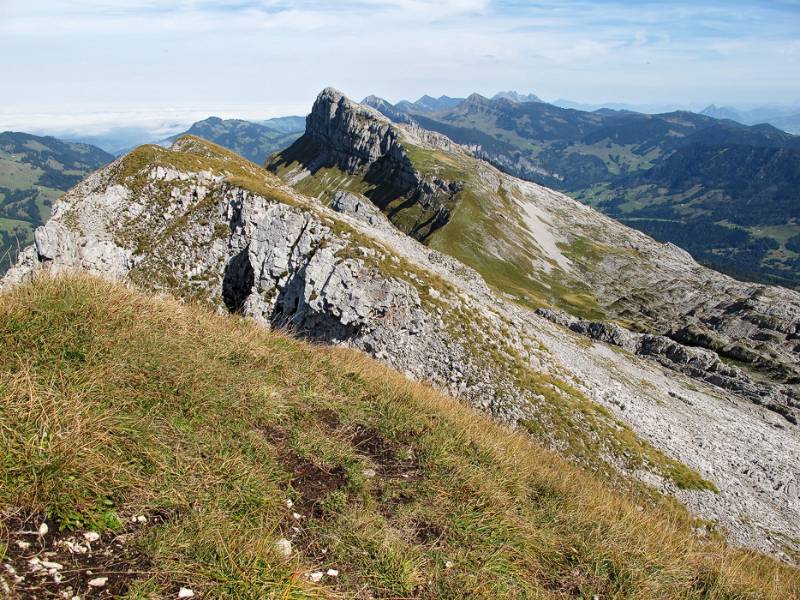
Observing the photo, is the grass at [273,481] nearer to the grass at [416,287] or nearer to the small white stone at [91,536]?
the small white stone at [91,536]

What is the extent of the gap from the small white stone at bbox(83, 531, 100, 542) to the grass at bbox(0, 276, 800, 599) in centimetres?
10

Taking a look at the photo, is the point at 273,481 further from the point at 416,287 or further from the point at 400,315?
the point at 416,287

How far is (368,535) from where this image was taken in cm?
745

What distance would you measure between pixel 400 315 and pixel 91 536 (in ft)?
102

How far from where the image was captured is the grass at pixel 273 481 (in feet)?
20.6

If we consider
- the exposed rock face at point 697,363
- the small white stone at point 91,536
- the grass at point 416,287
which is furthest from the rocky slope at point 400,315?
the small white stone at point 91,536

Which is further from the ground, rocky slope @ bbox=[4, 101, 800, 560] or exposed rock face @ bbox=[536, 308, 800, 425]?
rocky slope @ bbox=[4, 101, 800, 560]

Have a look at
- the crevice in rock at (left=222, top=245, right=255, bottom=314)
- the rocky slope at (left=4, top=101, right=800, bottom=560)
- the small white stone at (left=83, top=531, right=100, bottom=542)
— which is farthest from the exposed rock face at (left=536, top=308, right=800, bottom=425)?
the small white stone at (left=83, top=531, right=100, bottom=542)

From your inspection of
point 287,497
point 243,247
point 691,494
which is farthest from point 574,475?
point 243,247

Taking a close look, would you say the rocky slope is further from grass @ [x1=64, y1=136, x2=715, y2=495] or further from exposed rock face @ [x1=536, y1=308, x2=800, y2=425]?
exposed rock face @ [x1=536, y1=308, x2=800, y2=425]

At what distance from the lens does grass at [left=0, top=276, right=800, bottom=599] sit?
627cm

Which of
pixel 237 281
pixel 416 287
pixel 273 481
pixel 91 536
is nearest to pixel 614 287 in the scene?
pixel 416 287

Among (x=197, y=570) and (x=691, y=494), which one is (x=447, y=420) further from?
(x=691, y=494)

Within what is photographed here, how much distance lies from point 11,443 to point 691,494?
3987 centimetres
